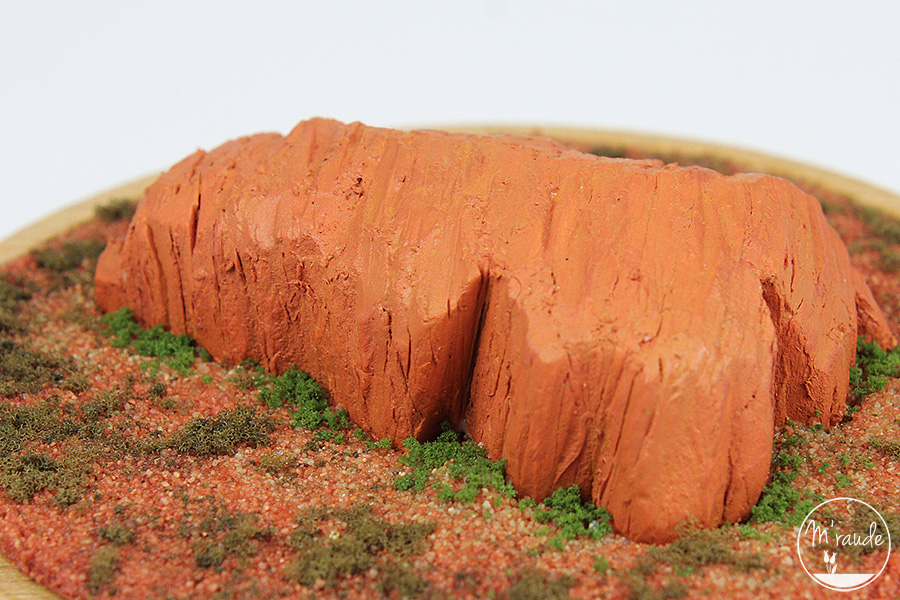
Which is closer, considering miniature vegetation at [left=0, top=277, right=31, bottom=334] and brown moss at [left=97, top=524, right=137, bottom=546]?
brown moss at [left=97, top=524, right=137, bottom=546]

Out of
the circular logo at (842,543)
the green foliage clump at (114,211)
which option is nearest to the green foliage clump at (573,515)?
the circular logo at (842,543)

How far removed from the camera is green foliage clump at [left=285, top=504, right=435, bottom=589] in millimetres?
5934

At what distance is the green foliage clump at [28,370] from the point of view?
8.27m

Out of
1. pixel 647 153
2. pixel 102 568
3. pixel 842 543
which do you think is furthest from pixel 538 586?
pixel 647 153

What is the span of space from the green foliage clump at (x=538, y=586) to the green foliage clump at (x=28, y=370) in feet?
19.1

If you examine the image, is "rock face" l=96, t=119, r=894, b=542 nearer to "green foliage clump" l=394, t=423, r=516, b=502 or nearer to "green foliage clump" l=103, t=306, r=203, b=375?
"green foliage clump" l=394, t=423, r=516, b=502

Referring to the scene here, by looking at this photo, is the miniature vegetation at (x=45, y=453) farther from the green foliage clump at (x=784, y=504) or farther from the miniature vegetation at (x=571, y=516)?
the green foliage clump at (x=784, y=504)

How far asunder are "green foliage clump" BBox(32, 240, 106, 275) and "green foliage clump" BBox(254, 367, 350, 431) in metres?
4.34

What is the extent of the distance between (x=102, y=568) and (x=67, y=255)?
21.1ft

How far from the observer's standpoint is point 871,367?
8.16m

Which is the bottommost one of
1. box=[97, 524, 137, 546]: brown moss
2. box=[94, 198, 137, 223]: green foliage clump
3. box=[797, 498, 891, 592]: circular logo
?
box=[797, 498, 891, 592]: circular logo

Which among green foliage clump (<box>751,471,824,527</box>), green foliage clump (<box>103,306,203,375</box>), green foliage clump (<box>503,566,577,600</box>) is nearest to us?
green foliage clump (<box>503,566,577,600</box>)

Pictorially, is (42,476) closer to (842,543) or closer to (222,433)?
(222,433)

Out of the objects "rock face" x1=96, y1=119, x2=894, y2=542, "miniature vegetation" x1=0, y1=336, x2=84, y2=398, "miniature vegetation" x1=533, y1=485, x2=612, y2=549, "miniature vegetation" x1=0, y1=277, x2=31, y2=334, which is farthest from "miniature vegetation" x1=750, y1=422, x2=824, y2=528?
"miniature vegetation" x1=0, y1=277, x2=31, y2=334
